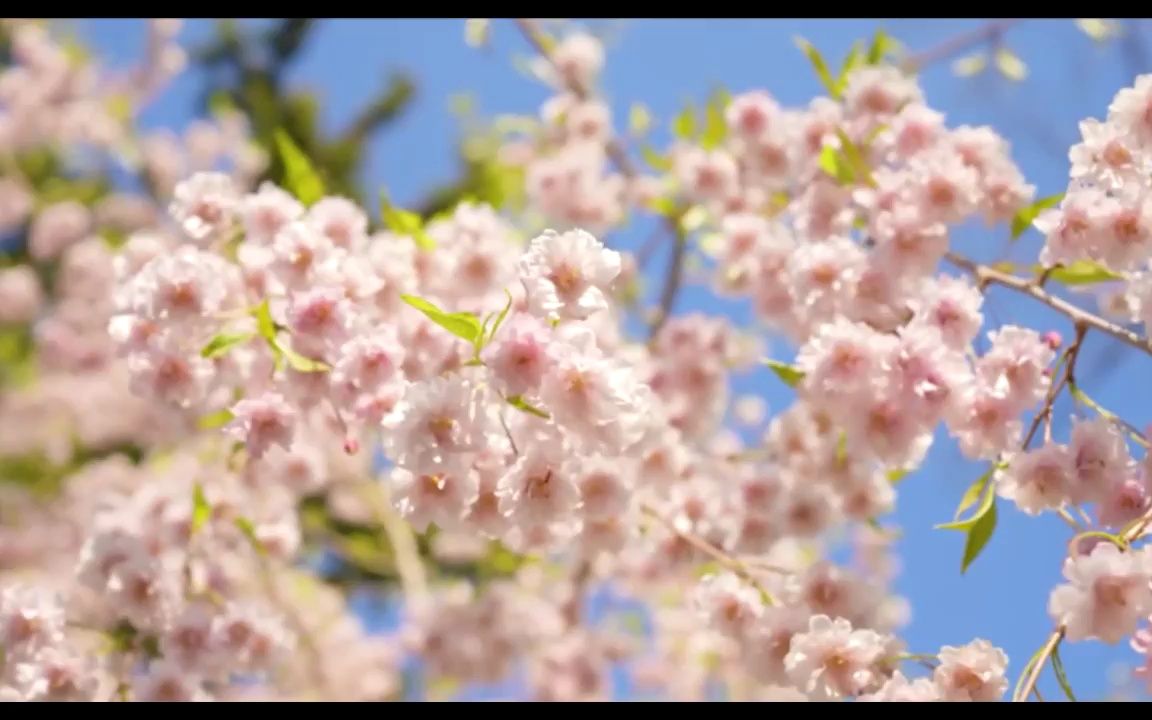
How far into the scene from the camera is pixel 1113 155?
4.62 feet

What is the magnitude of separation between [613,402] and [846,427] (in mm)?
565

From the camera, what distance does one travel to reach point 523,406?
1211 millimetres

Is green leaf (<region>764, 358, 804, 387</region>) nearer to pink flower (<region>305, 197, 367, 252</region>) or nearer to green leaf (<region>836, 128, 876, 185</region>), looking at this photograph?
green leaf (<region>836, 128, 876, 185</region>)

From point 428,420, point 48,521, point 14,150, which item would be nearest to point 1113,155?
point 428,420

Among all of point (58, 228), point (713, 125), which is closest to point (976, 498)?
point (713, 125)

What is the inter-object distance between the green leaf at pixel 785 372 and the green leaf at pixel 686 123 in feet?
3.22

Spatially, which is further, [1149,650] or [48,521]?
[48,521]

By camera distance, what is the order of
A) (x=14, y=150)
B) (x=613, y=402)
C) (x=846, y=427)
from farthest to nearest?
(x=14, y=150), (x=846, y=427), (x=613, y=402)

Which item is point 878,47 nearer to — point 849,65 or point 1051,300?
point 849,65

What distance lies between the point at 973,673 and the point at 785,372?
0.56 metres

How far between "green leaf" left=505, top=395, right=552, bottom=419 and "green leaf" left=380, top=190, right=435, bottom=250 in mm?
694

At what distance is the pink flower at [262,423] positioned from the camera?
150cm

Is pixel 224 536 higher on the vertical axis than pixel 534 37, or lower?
lower
